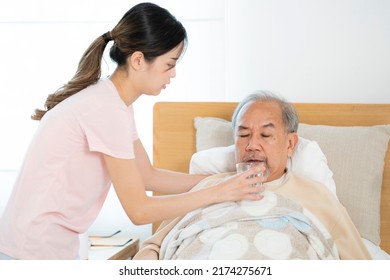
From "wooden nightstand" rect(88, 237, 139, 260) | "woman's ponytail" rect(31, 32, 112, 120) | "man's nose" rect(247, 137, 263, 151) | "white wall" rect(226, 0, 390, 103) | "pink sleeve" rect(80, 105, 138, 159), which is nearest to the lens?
"pink sleeve" rect(80, 105, 138, 159)

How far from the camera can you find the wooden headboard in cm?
239

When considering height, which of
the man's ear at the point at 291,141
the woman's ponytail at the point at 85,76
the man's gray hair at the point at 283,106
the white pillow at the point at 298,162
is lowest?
the white pillow at the point at 298,162

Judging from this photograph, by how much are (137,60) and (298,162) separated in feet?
2.17

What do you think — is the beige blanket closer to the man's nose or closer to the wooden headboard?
the man's nose

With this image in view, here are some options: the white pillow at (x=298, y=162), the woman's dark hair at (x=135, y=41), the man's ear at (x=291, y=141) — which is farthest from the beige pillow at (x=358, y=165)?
the woman's dark hair at (x=135, y=41)

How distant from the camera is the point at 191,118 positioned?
2.47 meters

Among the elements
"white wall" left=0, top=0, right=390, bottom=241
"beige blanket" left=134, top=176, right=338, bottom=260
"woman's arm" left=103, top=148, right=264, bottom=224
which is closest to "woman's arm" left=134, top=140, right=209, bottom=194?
"beige blanket" left=134, top=176, right=338, bottom=260

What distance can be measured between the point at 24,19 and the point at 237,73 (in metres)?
1.04

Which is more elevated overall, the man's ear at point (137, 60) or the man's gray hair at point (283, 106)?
the man's ear at point (137, 60)

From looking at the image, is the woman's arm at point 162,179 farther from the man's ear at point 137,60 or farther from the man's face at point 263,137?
the man's ear at point 137,60

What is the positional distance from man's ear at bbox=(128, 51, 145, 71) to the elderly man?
42cm

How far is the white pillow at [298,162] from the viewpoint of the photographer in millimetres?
1952

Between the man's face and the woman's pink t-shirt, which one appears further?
the man's face

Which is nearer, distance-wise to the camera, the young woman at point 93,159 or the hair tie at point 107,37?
the young woman at point 93,159
